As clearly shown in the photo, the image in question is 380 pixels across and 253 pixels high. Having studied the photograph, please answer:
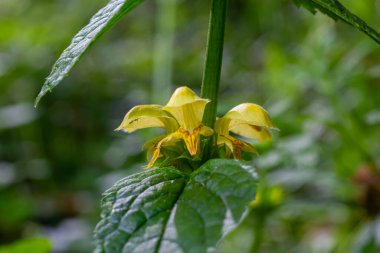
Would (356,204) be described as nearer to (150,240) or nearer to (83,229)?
(83,229)

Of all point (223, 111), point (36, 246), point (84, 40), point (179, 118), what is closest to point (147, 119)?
point (179, 118)

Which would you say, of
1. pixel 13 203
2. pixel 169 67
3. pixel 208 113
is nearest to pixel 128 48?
pixel 169 67

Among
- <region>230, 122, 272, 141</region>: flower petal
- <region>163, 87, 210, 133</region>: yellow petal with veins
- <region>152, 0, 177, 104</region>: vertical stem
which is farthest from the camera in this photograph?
<region>152, 0, 177, 104</region>: vertical stem

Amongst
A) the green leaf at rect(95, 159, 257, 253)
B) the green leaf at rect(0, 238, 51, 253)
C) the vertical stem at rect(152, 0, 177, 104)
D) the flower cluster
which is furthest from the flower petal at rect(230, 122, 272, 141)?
the vertical stem at rect(152, 0, 177, 104)

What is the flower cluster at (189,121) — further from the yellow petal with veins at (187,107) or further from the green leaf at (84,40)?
the green leaf at (84,40)

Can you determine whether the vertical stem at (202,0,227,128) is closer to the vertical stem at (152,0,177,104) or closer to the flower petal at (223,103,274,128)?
the flower petal at (223,103,274,128)

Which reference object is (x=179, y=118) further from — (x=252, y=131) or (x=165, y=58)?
(x=165, y=58)
